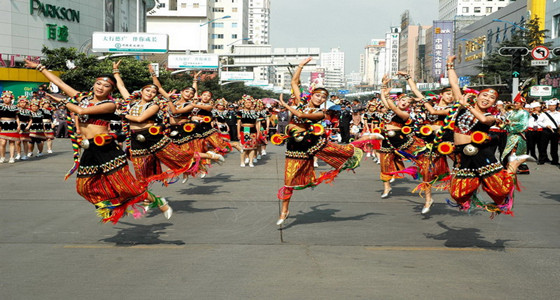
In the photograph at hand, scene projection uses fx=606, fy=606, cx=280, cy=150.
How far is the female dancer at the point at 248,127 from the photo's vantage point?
51.7 ft

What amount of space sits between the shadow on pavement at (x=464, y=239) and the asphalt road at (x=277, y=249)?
0.04ft

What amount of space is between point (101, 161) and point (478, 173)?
13.6ft

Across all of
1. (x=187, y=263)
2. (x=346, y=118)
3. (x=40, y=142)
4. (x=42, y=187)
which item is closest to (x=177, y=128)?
(x=42, y=187)

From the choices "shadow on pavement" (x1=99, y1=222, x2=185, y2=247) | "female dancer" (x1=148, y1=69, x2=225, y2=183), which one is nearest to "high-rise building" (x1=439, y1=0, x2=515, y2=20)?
"female dancer" (x1=148, y1=69, x2=225, y2=183)

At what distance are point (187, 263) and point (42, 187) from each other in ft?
21.4

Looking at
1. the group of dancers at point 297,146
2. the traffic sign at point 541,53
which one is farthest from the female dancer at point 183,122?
the traffic sign at point 541,53

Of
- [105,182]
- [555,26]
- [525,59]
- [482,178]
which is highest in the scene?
[555,26]

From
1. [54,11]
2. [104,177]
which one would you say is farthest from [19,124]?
[54,11]

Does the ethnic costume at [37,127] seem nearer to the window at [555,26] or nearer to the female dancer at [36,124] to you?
the female dancer at [36,124]

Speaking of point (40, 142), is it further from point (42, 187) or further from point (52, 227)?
point (52, 227)

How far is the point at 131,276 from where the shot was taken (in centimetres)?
542

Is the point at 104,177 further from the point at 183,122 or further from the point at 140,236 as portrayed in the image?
Result: the point at 183,122

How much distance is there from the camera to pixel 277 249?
6.54 meters

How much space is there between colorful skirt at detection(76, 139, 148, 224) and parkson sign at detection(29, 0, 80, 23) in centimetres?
4073
